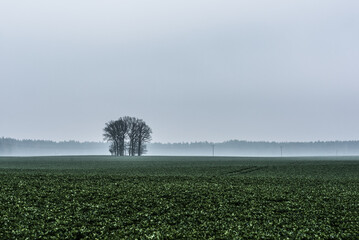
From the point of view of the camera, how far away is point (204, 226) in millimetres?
20047

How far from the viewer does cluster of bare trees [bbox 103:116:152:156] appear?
146500 millimetres

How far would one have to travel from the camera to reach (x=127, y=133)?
14900 cm

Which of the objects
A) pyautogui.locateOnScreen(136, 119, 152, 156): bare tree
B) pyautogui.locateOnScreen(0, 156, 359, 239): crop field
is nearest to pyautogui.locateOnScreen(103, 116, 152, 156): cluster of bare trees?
pyautogui.locateOnScreen(136, 119, 152, 156): bare tree

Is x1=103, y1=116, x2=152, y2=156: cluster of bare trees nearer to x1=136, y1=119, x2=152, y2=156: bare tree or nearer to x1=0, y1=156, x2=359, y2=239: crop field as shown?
x1=136, y1=119, x2=152, y2=156: bare tree

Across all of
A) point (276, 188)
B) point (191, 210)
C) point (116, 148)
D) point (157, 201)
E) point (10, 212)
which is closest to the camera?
point (10, 212)

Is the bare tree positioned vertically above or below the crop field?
above

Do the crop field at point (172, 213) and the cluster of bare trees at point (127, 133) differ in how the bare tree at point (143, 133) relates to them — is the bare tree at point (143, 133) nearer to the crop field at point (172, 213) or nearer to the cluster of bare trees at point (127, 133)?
the cluster of bare trees at point (127, 133)

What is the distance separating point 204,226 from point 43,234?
409 inches

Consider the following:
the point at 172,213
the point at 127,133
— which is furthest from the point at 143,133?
the point at 172,213

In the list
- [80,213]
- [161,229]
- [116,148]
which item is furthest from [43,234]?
[116,148]

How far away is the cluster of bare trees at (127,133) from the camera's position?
146500mm

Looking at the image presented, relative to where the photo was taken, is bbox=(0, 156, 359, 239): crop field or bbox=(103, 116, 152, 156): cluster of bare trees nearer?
bbox=(0, 156, 359, 239): crop field

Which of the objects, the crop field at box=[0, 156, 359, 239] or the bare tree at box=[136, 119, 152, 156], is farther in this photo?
the bare tree at box=[136, 119, 152, 156]

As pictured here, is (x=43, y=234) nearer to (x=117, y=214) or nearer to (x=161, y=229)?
(x=117, y=214)
